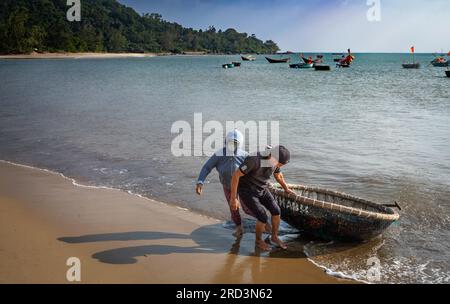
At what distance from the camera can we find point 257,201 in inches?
207

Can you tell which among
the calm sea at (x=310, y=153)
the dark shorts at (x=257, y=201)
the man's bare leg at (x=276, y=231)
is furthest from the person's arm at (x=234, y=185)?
the calm sea at (x=310, y=153)

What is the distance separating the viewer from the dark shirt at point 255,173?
5.01 meters

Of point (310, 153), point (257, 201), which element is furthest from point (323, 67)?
point (257, 201)

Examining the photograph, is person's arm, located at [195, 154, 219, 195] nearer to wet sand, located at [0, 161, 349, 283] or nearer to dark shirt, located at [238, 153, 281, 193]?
dark shirt, located at [238, 153, 281, 193]

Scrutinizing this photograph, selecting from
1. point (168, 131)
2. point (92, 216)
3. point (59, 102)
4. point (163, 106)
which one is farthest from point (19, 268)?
point (59, 102)

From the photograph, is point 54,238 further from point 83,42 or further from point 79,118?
point 83,42

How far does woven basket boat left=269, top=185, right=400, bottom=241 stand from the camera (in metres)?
5.41

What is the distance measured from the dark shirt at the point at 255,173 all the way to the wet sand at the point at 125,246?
83 cm

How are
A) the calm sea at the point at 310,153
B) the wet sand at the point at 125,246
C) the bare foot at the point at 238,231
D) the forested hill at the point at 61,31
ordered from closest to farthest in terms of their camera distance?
the wet sand at the point at 125,246
the calm sea at the point at 310,153
the bare foot at the point at 238,231
the forested hill at the point at 61,31

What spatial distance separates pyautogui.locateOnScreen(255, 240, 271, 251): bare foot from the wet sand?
4.0 inches

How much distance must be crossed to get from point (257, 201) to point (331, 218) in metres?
1.05

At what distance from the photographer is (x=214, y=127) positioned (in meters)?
15.2

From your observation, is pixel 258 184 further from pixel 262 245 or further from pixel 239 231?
pixel 239 231

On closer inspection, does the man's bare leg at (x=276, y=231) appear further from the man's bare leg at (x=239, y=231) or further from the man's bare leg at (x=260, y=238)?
the man's bare leg at (x=239, y=231)
